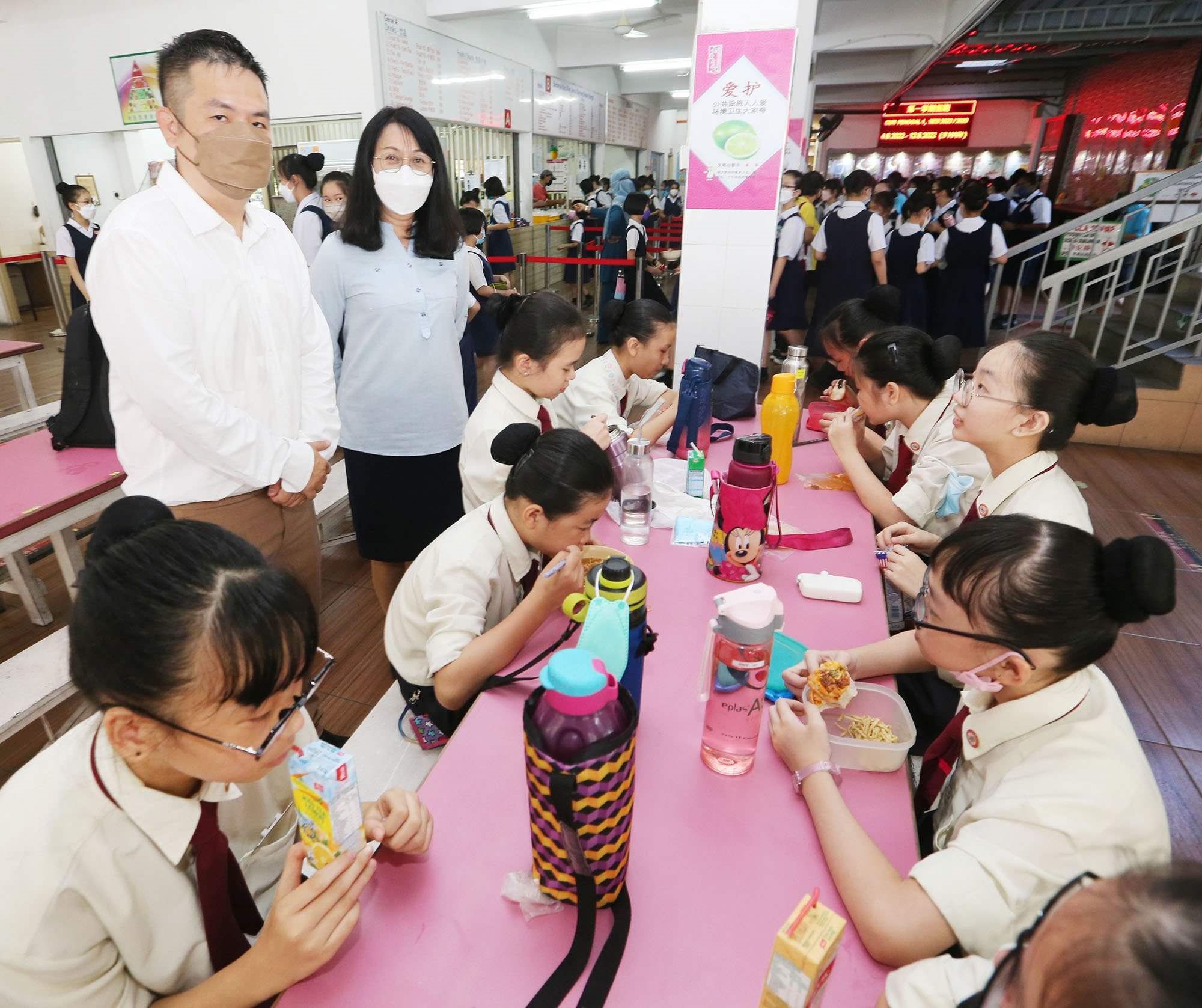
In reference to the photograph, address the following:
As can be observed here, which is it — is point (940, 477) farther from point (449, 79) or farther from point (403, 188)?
point (449, 79)

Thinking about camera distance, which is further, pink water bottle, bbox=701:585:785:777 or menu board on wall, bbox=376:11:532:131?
menu board on wall, bbox=376:11:532:131

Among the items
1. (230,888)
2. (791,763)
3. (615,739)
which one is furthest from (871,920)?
(230,888)

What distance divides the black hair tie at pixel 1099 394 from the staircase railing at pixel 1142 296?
3940 millimetres

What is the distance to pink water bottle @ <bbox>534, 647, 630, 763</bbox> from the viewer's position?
0.75 metres

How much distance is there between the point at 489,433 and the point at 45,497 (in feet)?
4.87

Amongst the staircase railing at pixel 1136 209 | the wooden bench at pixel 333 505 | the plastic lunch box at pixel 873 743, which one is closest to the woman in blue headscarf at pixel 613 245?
the staircase railing at pixel 1136 209

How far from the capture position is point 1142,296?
5141 millimetres

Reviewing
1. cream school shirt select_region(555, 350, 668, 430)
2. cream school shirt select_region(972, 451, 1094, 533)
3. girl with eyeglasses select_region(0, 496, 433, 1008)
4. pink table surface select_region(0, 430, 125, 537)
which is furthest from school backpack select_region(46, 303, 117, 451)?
cream school shirt select_region(972, 451, 1094, 533)

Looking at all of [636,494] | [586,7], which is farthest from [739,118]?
[586,7]

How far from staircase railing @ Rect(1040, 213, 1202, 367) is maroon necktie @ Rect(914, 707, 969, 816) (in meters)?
4.81

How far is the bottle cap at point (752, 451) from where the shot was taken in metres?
1.56

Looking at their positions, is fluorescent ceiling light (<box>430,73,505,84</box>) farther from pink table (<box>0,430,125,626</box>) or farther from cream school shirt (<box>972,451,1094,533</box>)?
cream school shirt (<box>972,451,1094,533</box>)

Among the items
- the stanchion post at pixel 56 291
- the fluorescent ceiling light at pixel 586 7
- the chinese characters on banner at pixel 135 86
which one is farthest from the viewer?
the stanchion post at pixel 56 291

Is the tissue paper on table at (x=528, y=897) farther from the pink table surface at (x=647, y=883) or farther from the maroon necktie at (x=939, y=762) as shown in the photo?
the maroon necktie at (x=939, y=762)
